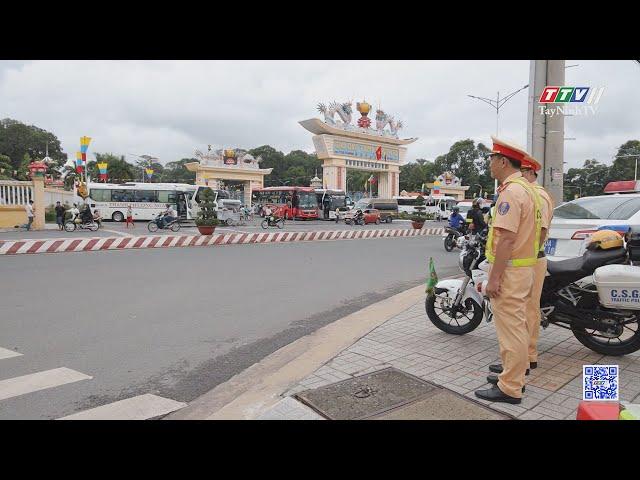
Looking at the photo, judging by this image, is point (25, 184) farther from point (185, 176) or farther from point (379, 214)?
point (185, 176)

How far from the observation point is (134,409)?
134 inches

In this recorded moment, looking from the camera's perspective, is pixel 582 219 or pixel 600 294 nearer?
pixel 600 294

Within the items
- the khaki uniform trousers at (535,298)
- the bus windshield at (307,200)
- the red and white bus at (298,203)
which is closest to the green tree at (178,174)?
the red and white bus at (298,203)

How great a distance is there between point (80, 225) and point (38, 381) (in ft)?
67.7

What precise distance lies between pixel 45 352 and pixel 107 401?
64.7 inches

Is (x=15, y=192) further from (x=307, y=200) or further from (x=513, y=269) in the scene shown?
(x=513, y=269)

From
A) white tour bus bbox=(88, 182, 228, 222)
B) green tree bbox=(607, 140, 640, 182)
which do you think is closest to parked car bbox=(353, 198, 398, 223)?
white tour bus bbox=(88, 182, 228, 222)

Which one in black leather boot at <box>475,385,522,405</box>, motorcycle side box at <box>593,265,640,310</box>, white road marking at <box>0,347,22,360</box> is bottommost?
white road marking at <box>0,347,22,360</box>

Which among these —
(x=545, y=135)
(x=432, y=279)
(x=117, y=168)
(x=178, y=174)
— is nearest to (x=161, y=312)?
(x=432, y=279)

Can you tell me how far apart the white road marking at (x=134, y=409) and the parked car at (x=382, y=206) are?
33040mm

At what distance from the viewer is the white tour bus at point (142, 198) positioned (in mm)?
31109

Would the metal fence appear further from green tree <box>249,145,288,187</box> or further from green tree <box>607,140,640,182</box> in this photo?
green tree <box>249,145,288,187</box>

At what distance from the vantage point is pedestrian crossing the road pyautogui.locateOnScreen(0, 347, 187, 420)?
3.31 metres

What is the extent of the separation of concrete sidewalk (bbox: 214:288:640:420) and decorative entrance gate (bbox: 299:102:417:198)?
36664 mm
